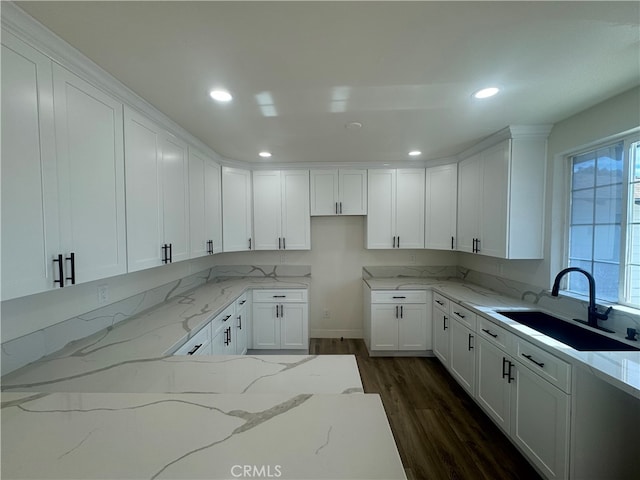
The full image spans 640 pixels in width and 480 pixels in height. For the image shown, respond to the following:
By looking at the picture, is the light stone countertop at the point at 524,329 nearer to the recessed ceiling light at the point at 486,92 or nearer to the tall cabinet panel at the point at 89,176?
the recessed ceiling light at the point at 486,92

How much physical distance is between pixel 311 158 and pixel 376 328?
2359mm

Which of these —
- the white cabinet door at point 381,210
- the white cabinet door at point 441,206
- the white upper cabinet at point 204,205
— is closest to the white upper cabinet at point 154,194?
the white upper cabinet at point 204,205

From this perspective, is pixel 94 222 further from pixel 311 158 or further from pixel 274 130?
pixel 311 158

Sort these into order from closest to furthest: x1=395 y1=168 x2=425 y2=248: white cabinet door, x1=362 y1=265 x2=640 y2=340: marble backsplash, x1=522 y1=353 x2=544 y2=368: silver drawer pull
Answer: x1=522 y1=353 x2=544 y2=368: silver drawer pull
x1=362 y1=265 x2=640 y2=340: marble backsplash
x1=395 y1=168 x2=425 y2=248: white cabinet door

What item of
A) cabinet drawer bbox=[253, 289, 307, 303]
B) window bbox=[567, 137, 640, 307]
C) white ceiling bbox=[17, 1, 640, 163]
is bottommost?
cabinet drawer bbox=[253, 289, 307, 303]

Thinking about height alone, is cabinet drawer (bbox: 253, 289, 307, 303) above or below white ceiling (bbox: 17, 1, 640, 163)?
below

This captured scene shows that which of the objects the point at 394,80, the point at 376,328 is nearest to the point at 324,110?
the point at 394,80

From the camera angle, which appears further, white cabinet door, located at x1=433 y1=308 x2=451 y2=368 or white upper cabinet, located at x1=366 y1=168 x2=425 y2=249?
white upper cabinet, located at x1=366 y1=168 x2=425 y2=249

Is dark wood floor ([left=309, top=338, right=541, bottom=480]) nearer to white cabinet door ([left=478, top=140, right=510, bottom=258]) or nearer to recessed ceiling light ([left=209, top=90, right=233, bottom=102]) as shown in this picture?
white cabinet door ([left=478, top=140, right=510, bottom=258])

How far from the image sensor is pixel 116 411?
2.84 feet

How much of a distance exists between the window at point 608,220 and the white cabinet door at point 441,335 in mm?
1141

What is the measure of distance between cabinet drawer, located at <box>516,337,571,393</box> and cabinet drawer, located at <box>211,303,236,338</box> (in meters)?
2.39

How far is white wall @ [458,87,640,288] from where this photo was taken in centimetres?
163

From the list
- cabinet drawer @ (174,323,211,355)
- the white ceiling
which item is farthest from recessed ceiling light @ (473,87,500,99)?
cabinet drawer @ (174,323,211,355)
